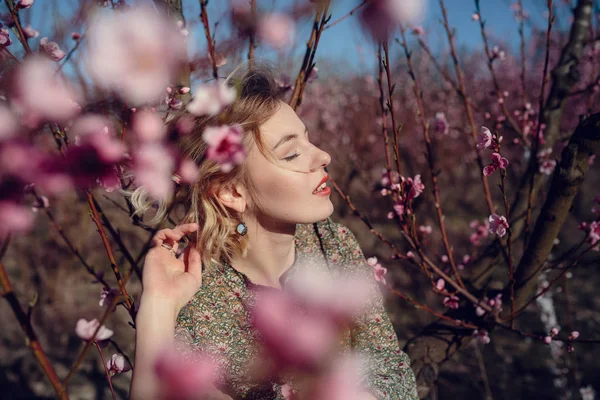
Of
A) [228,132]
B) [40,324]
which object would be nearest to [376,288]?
[228,132]

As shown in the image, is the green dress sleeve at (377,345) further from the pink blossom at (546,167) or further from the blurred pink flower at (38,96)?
the blurred pink flower at (38,96)

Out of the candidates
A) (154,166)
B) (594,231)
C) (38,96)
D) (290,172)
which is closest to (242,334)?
(290,172)

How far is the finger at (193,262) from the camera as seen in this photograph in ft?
4.11

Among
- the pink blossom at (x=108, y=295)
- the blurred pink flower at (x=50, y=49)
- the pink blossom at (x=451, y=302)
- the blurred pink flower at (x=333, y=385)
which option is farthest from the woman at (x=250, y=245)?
the blurred pink flower at (x=333, y=385)

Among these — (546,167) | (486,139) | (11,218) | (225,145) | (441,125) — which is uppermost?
(441,125)

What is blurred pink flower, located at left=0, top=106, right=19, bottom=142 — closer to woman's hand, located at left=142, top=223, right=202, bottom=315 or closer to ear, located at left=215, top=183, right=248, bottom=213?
woman's hand, located at left=142, top=223, right=202, bottom=315

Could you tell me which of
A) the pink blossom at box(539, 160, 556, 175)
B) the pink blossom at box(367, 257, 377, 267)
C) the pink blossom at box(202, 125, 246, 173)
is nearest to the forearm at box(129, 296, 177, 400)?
the pink blossom at box(202, 125, 246, 173)

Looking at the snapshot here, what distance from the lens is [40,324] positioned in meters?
3.55

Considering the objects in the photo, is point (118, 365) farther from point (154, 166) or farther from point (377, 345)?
point (377, 345)

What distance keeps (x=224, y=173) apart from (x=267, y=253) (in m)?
0.33

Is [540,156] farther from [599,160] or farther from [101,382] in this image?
[599,160]

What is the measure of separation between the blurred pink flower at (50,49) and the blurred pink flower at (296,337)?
0.86 meters

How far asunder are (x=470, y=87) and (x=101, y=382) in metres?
8.26

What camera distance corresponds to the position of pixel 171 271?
3.94 feet
